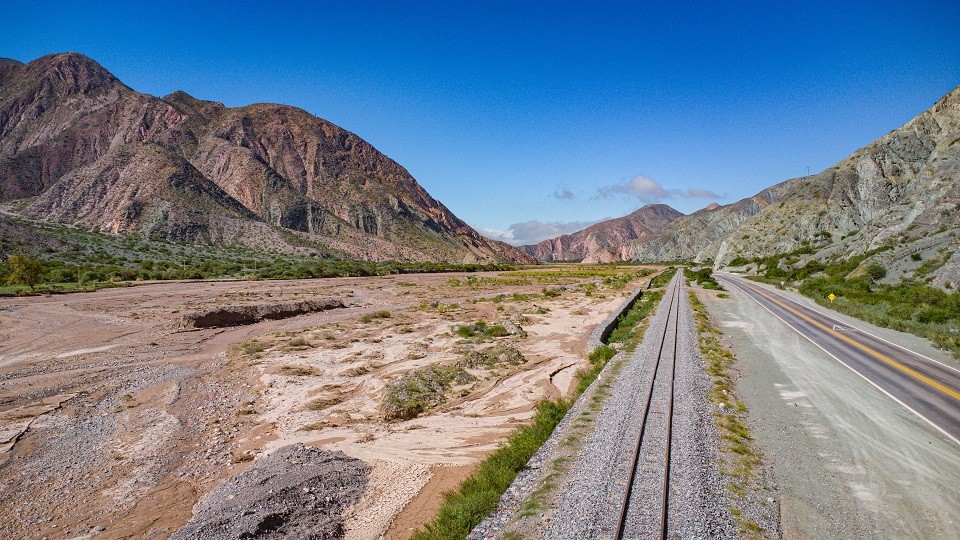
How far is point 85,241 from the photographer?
8206cm

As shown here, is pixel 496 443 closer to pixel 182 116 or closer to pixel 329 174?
pixel 329 174

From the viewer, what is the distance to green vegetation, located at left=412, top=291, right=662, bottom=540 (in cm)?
846

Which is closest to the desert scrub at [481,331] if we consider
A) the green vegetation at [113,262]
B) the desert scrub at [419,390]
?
the desert scrub at [419,390]

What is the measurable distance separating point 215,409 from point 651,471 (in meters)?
15.5

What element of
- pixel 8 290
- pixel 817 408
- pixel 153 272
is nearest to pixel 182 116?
pixel 153 272

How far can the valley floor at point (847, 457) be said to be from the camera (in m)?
8.20

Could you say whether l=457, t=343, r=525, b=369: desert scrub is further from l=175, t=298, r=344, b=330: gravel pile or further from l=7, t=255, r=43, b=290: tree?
l=7, t=255, r=43, b=290: tree

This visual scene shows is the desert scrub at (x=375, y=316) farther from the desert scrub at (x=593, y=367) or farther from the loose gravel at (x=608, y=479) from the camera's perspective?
the loose gravel at (x=608, y=479)

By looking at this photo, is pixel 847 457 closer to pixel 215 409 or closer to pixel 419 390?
pixel 419 390

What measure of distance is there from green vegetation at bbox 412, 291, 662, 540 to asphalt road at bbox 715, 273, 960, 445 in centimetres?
940

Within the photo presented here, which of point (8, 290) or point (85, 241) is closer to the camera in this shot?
point (8, 290)

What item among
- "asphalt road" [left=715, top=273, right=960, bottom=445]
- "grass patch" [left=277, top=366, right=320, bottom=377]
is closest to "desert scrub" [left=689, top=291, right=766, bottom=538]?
"asphalt road" [left=715, top=273, right=960, bottom=445]

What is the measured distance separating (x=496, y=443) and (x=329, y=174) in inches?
6671

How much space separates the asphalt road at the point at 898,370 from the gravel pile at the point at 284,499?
50.3 ft
